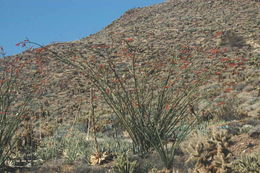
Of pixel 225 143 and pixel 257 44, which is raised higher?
pixel 257 44

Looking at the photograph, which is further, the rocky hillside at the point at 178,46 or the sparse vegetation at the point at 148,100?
the rocky hillside at the point at 178,46

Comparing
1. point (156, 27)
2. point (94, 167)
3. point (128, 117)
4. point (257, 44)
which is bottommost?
point (94, 167)

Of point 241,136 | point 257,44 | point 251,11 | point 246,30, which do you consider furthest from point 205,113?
point 251,11

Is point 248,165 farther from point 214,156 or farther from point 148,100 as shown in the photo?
point 148,100

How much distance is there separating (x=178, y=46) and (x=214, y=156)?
417 inches

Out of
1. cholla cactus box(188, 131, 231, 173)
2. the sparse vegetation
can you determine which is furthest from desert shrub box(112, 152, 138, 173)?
cholla cactus box(188, 131, 231, 173)

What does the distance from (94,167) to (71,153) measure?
1.18 metres

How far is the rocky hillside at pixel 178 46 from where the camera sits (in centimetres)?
1702

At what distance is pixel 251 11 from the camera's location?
117 feet

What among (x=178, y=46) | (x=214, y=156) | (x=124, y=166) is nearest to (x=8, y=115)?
(x=124, y=166)

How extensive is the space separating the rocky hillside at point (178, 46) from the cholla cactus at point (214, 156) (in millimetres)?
3375

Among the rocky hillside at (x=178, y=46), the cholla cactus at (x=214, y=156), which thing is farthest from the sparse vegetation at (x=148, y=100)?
the rocky hillside at (x=178, y=46)

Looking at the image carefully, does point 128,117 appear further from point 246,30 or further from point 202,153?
point 246,30

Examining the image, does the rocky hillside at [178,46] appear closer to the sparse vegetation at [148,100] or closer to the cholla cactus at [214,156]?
the sparse vegetation at [148,100]
